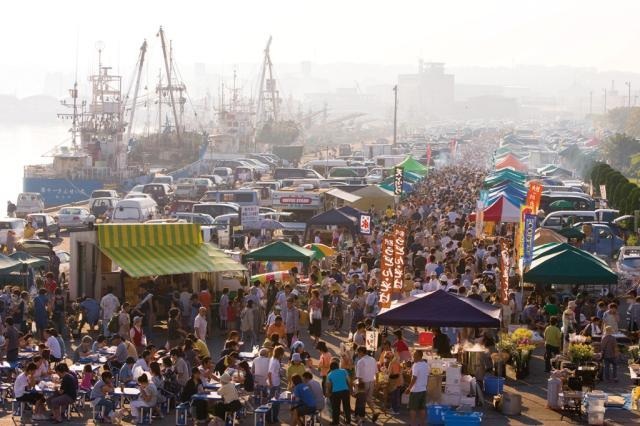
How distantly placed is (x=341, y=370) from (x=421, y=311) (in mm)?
2252

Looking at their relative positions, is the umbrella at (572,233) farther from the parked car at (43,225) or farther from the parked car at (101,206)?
the parked car at (101,206)

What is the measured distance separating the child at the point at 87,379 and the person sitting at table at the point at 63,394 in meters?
0.66

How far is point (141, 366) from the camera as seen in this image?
16.8 m

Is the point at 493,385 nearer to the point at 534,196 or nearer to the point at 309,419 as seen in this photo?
the point at 309,419

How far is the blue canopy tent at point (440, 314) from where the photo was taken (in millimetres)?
17656

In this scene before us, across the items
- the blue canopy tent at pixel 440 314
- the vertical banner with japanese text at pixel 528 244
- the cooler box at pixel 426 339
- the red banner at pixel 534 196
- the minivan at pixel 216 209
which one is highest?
the red banner at pixel 534 196

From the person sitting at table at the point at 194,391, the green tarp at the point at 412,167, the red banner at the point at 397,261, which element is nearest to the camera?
the person sitting at table at the point at 194,391

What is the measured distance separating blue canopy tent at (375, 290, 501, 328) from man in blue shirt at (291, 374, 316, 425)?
8.73 ft

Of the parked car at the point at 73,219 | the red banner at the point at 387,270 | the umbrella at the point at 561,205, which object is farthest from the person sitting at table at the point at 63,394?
the umbrella at the point at 561,205

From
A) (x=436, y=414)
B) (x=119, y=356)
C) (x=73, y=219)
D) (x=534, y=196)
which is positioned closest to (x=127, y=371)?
(x=119, y=356)

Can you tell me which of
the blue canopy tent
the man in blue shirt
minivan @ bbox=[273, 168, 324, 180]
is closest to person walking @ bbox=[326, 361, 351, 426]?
the man in blue shirt

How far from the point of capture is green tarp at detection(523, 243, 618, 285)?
75.8 feet

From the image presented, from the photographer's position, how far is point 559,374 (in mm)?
17297

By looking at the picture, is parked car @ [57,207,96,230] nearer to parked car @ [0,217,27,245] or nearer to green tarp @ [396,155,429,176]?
parked car @ [0,217,27,245]
